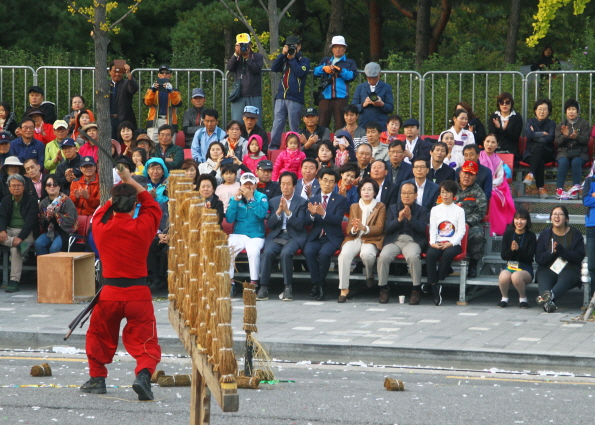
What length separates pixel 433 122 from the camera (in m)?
18.9

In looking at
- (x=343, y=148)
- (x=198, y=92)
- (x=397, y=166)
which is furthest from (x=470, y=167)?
(x=198, y=92)

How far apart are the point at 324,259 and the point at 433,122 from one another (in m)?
5.48

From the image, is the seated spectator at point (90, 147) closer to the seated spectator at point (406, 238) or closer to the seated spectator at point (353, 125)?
the seated spectator at point (353, 125)

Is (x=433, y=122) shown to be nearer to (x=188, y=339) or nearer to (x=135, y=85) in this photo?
(x=135, y=85)

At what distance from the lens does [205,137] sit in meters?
17.4

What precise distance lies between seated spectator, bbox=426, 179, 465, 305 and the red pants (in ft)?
19.1

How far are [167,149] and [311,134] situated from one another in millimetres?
2457

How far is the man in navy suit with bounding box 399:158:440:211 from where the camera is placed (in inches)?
579

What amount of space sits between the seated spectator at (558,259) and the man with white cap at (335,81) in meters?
5.21

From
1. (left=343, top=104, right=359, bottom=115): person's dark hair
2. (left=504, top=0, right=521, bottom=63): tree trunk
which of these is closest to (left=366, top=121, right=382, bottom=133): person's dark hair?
(left=343, top=104, right=359, bottom=115): person's dark hair

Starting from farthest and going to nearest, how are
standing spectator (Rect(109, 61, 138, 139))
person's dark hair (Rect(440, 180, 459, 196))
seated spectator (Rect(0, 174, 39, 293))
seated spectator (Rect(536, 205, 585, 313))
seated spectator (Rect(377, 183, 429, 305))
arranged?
standing spectator (Rect(109, 61, 138, 139)) < seated spectator (Rect(0, 174, 39, 293)) < person's dark hair (Rect(440, 180, 459, 196)) < seated spectator (Rect(377, 183, 429, 305)) < seated spectator (Rect(536, 205, 585, 313))

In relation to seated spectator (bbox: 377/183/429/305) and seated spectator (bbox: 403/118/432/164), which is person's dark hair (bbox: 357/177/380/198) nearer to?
seated spectator (bbox: 377/183/429/305)

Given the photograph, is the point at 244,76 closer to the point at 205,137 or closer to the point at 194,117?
the point at 194,117

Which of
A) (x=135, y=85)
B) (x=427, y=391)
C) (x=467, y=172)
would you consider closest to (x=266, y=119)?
(x=135, y=85)
